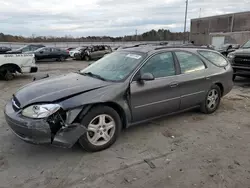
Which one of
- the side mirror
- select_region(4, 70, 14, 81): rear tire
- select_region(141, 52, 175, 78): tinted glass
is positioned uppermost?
select_region(141, 52, 175, 78): tinted glass

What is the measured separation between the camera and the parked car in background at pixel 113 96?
312 centimetres

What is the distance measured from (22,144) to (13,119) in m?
0.69

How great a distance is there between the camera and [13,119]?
3232mm

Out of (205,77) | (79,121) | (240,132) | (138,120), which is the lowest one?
(240,132)

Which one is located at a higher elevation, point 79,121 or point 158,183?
point 79,121

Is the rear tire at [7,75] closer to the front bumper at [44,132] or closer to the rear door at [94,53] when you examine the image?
the front bumper at [44,132]

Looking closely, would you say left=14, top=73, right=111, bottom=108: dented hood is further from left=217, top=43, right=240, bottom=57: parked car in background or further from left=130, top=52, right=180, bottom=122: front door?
left=217, top=43, right=240, bottom=57: parked car in background

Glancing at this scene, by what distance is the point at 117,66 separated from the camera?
418 cm

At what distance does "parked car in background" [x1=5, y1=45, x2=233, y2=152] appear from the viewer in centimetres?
312

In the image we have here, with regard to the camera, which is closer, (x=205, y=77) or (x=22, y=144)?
(x=22, y=144)

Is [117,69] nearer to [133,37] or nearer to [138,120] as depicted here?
[138,120]

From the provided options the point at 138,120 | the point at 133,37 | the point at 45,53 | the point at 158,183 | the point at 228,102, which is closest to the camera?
the point at 158,183

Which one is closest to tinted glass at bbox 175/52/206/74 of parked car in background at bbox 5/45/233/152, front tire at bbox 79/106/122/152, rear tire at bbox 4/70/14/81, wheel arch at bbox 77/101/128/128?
parked car in background at bbox 5/45/233/152

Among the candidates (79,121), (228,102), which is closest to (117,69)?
(79,121)
